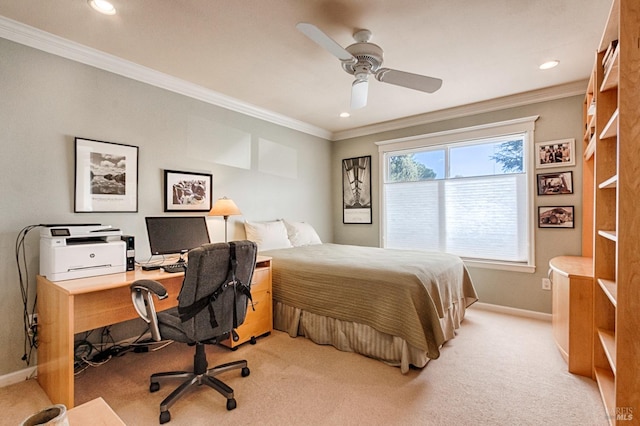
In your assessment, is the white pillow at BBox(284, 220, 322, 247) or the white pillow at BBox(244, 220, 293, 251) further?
the white pillow at BBox(284, 220, 322, 247)

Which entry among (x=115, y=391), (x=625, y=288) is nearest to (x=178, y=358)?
(x=115, y=391)

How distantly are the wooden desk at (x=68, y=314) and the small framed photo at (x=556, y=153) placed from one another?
3874 millimetres

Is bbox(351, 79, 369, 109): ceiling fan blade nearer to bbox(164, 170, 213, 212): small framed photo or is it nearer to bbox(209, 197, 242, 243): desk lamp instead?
bbox(209, 197, 242, 243): desk lamp

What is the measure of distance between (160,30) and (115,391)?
2548 mm

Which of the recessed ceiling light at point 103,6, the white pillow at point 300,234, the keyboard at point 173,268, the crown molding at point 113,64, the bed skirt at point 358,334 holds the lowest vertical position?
the bed skirt at point 358,334

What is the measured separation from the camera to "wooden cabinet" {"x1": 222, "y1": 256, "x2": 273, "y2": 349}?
2.72m

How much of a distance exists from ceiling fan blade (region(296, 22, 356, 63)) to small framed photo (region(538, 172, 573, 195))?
8.68 ft

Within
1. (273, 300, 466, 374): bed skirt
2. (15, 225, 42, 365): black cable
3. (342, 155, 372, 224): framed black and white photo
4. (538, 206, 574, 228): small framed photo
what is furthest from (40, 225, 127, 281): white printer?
(538, 206, 574, 228): small framed photo

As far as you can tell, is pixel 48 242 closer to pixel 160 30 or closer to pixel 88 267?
pixel 88 267

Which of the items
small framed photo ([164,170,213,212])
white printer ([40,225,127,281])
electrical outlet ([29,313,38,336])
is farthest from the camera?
small framed photo ([164,170,213,212])

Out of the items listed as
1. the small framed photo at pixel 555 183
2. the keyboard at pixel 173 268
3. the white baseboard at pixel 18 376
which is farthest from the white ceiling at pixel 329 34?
the white baseboard at pixel 18 376

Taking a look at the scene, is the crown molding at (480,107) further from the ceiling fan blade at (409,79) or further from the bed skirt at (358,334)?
the bed skirt at (358,334)

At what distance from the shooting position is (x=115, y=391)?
204cm

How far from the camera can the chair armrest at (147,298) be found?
177cm
